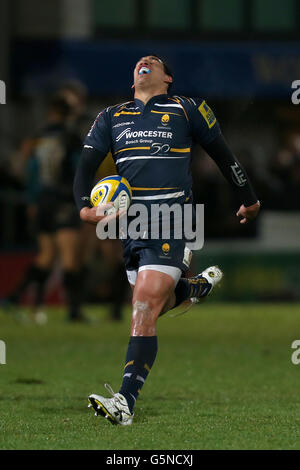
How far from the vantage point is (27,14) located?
23281 millimetres

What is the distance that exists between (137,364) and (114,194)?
1.03 m

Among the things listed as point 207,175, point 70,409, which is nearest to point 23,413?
point 70,409

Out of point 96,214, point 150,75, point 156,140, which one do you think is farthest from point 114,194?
point 150,75

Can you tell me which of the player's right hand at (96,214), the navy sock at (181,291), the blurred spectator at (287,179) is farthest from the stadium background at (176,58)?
the player's right hand at (96,214)

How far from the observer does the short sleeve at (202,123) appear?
703 centimetres

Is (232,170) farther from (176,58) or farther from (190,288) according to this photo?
(176,58)

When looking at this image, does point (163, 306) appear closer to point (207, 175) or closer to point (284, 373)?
point (284, 373)

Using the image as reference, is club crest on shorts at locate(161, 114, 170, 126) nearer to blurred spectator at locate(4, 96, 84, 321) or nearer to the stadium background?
blurred spectator at locate(4, 96, 84, 321)

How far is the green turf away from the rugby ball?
4.27 feet

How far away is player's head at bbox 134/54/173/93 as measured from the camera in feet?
23.3

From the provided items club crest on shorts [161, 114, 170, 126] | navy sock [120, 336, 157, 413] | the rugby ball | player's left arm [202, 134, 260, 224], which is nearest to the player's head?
club crest on shorts [161, 114, 170, 126]

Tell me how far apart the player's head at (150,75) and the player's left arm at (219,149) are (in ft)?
0.86

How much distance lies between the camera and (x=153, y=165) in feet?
22.8

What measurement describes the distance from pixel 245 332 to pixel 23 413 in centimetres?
614
